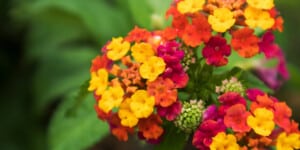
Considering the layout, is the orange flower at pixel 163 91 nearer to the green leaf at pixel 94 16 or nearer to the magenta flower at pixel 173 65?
the magenta flower at pixel 173 65

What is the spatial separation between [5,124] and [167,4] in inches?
45.2

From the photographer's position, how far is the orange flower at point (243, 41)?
162cm

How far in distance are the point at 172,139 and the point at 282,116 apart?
32cm

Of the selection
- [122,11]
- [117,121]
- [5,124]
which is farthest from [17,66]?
[117,121]

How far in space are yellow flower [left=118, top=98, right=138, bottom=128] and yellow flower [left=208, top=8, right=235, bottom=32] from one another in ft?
0.99

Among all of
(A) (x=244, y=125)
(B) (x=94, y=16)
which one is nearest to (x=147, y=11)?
(B) (x=94, y=16)

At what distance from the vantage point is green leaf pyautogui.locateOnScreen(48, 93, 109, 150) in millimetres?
2002

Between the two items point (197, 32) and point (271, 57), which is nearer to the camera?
point (197, 32)

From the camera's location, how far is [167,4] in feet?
7.63

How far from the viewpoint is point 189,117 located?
1.59 metres

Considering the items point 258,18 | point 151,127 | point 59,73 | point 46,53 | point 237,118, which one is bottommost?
point 237,118

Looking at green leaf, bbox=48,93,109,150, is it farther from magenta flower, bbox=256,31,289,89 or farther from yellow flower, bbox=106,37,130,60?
magenta flower, bbox=256,31,289,89

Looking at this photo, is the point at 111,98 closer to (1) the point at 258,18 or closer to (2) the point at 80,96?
(2) the point at 80,96

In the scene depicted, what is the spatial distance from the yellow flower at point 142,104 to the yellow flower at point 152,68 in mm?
44
